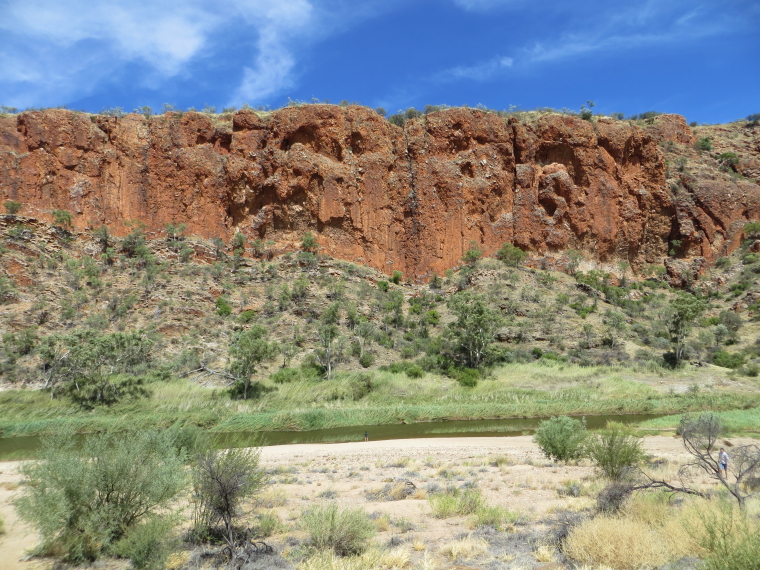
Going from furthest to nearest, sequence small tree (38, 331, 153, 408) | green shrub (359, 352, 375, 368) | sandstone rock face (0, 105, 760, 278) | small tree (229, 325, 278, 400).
Result: sandstone rock face (0, 105, 760, 278) → green shrub (359, 352, 375, 368) → small tree (229, 325, 278, 400) → small tree (38, 331, 153, 408)

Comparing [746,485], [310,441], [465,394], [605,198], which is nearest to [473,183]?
[605,198]

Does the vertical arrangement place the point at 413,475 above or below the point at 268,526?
below

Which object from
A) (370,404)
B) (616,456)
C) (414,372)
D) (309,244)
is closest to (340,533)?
(616,456)

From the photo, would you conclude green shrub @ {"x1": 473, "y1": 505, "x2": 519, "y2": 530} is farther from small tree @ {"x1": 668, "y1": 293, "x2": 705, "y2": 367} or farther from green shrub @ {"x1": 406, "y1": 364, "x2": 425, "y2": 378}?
small tree @ {"x1": 668, "y1": 293, "x2": 705, "y2": 367}

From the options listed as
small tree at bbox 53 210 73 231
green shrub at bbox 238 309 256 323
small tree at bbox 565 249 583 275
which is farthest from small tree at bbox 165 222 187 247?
small tree at bbox 565 249 583 275

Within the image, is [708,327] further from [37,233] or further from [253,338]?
[37,233]

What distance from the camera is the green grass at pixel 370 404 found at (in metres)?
27.5

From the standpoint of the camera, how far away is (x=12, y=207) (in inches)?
1858

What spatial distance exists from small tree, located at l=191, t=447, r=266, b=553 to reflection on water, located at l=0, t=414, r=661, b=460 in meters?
14.2

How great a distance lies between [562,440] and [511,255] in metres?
39.4

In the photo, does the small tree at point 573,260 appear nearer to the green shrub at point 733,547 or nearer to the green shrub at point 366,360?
the green shrub at point 366,360

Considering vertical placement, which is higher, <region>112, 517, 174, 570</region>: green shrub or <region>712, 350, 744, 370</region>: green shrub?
<region>112, 517, 174, 570</region>: green shrub

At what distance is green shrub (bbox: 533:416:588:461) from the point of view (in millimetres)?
16281

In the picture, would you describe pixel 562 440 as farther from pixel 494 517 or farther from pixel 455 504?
pixel 494 517
